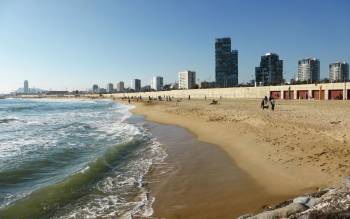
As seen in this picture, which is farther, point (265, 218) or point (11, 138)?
point (11, 138)

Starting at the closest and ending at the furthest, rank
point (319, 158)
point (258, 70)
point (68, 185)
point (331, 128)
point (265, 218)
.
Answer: point (265, 218) < point (68, 185) < point (319, 158) < point (331, 128) < point (258, 70)

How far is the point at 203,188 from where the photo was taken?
11.2 metres

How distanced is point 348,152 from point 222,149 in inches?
236

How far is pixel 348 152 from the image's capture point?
13445 millimetres

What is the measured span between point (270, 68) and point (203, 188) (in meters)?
159

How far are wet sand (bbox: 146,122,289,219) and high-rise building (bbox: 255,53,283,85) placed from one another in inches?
5911

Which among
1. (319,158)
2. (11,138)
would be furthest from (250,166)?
(11,138)

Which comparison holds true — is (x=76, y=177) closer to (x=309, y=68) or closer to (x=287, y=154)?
(x=287, y=154)

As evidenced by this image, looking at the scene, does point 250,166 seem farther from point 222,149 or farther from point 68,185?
point 68,185

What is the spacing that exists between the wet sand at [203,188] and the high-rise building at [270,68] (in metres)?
150

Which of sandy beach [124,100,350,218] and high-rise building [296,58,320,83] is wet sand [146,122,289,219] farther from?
high-rise building [296,58,320,83]

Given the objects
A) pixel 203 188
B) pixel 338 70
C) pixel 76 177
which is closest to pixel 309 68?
pixel 338 70

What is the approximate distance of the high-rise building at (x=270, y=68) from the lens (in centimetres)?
16275

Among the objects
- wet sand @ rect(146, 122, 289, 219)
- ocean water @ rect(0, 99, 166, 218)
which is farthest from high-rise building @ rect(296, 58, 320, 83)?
wet sand @ rect(146, 122, 289, 219)
